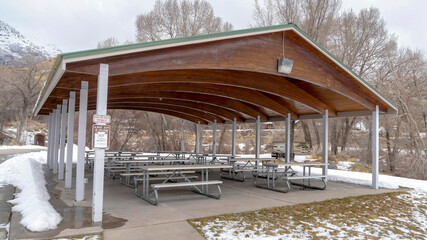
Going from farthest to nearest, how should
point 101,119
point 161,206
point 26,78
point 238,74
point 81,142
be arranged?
1. point 26,78
2. point 238,74
3. point 81,142
4. point 161,206
5. point 101,119

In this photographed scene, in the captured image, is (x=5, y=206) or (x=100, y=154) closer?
(x=100, y=154)

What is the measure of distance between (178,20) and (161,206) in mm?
19815

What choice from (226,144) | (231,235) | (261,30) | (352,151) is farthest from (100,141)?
(226,144)

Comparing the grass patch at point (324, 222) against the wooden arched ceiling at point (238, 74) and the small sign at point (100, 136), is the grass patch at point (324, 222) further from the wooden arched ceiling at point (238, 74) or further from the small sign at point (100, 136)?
the wooden arched ceiling at point (238, 74)

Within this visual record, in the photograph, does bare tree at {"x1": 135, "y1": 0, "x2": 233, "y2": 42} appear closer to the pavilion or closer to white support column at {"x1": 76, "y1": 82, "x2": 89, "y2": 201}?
the pavilion

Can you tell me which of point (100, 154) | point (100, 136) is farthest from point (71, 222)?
point (100, 136)

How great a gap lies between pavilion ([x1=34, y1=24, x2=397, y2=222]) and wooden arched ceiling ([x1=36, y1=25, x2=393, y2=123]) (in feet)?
0.05

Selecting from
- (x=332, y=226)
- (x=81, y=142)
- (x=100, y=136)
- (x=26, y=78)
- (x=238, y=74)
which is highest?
(x=26, y=78)

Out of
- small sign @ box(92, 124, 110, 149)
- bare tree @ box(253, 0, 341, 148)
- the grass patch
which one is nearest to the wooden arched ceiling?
small sign @ box(92, 124, 110, 149)

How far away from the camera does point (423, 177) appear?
16172 millimetres

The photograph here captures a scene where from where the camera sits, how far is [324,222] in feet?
16.1

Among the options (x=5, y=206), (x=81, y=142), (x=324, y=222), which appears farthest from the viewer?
(x=81, y=142)

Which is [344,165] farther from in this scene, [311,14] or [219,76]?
[219,76]

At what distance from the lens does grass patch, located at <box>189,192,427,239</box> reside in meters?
4.25
